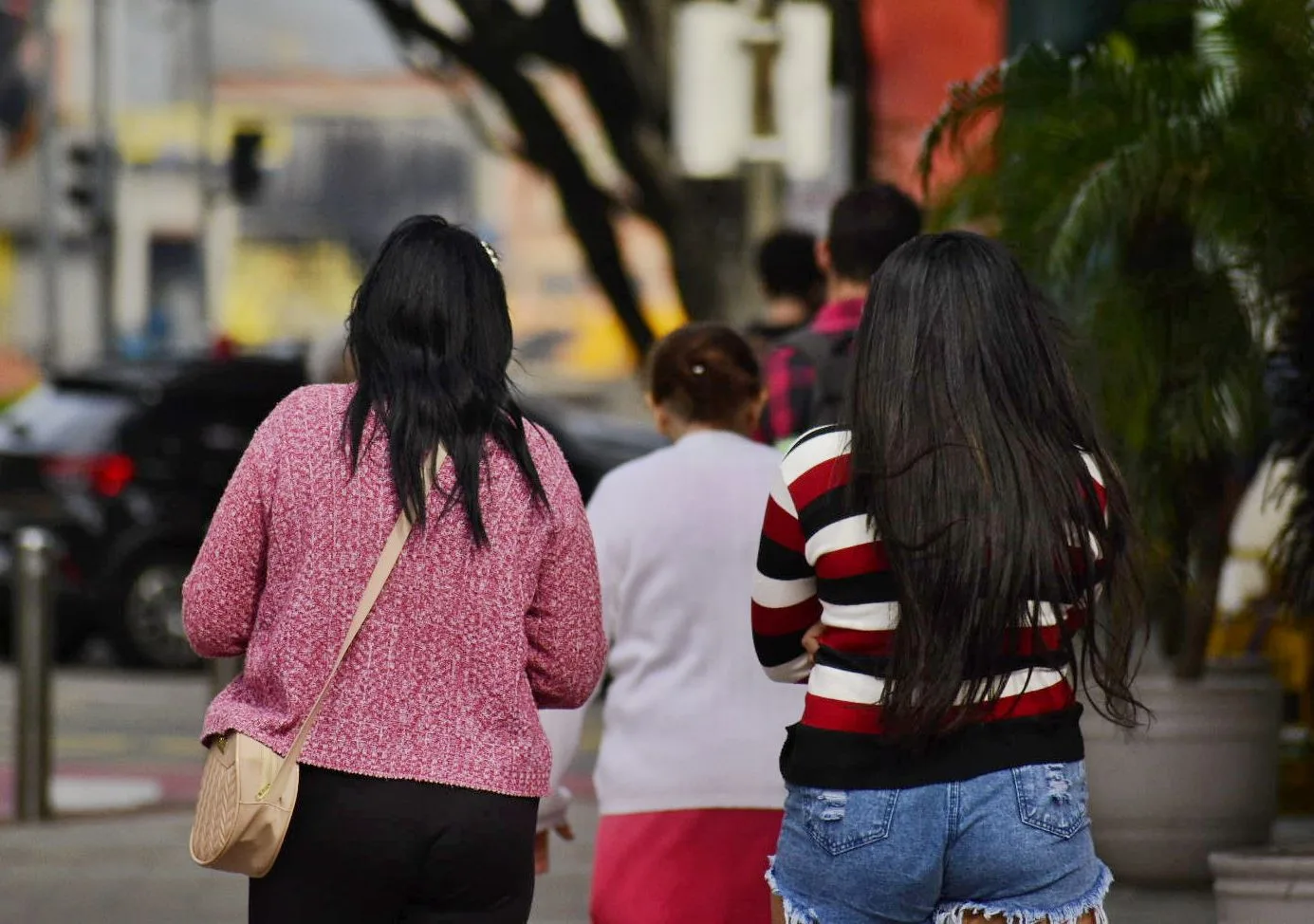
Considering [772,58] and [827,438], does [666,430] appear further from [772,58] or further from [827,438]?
[772,58]

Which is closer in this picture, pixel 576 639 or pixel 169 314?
pixel 576 639

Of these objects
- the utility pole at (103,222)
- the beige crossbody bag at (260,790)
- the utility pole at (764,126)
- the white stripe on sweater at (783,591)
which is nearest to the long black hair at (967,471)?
the white stripe on sweater at (783,591)

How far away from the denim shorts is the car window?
1167cm

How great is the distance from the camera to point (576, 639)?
3508mm

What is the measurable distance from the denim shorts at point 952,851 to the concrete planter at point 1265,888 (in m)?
2.07

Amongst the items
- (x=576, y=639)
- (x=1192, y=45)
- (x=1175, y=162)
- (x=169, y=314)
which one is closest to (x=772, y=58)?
(x=1192, y=45)

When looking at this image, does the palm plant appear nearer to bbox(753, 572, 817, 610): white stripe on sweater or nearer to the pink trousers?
the pink trousers

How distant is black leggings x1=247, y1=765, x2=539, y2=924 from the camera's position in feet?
10.7

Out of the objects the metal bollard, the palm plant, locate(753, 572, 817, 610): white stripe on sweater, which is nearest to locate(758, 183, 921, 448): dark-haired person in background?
the palm plant

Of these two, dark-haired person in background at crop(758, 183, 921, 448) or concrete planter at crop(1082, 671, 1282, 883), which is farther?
concrete planter at crop(1082, 671, 1282, 883)

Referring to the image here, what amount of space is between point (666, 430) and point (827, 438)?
156 centimetres

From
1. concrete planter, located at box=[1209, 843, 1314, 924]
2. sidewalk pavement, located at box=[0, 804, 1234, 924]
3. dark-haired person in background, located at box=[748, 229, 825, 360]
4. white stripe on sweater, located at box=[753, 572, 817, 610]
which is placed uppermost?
dark-haired person in background, located at box=[748, 229, 825, 360]

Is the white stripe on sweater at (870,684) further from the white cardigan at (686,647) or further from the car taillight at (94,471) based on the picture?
the car taillight at (94,471)

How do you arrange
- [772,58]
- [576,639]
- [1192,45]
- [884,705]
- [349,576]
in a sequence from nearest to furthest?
[884,705] → [349,576] → [576,639] → [1192,45] → [772,58]
